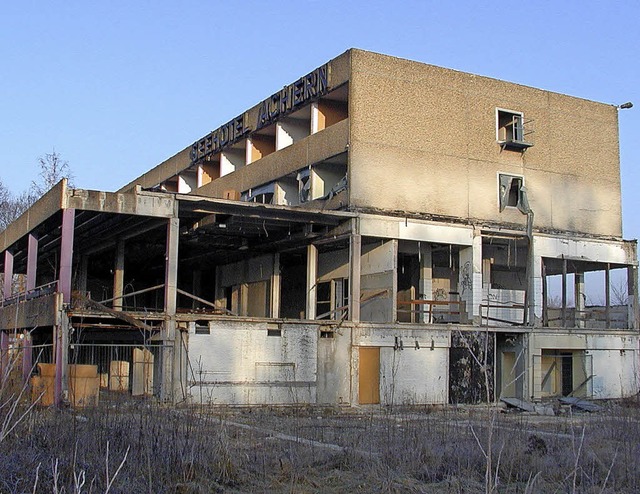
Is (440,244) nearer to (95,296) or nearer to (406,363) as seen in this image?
(406,363)

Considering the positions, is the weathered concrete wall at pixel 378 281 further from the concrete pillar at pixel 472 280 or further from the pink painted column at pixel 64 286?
the pink painted column at pixel 64 286

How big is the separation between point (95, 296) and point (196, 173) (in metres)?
9.18

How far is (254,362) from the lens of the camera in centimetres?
2636

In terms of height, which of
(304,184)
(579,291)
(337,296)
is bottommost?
(337,296)

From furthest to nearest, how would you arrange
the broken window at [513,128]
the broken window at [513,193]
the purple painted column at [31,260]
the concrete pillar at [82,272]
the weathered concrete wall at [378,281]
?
1. the concrete pillar at [82,272]
2. the broken window at [513,128]
3. the broken window at [513,193]
4. the purple painted column at [31,260]
5. the weathered concrete wall at [378,281]

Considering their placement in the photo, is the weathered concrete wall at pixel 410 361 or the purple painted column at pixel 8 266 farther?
the purple painted column at pixel 8 266

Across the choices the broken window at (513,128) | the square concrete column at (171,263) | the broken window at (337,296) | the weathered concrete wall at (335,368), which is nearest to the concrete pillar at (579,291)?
the broken window at (513,128)

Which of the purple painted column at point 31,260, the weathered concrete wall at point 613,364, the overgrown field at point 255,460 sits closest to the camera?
the overgrown field at point 255,460

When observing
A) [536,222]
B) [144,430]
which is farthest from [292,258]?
[144,430]

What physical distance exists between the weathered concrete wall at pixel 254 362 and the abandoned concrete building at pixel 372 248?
65mm

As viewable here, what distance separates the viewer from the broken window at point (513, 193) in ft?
107

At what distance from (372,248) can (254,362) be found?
6916 mm

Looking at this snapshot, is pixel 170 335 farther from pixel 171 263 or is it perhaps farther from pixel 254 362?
pixel 254 362

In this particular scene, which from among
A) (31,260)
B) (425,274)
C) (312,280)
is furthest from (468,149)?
(31,260)
